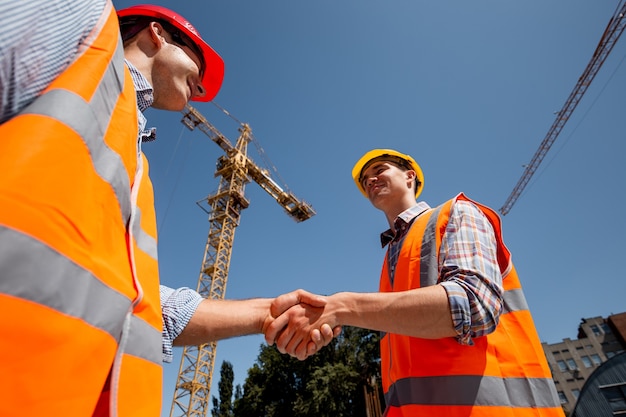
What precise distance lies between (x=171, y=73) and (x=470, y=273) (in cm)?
204

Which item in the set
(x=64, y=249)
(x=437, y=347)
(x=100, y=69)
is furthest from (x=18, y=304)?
(x=437, y=347)

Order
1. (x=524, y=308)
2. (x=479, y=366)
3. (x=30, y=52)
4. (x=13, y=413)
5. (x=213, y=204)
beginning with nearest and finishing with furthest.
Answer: (x=13, y=413) < (x=30, y=52) < (x=479, y=366) < (x=524, y=308) < (x=213, y=204)

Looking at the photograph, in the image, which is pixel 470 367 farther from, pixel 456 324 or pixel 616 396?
pixel 616 396

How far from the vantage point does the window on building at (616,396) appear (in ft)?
62.3

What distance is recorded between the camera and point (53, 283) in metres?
0.63

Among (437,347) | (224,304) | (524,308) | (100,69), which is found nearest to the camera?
(100,69)

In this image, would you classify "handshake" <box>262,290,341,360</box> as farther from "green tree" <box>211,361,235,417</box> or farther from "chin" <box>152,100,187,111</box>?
"green tree" <box>211,361,235,417</box>

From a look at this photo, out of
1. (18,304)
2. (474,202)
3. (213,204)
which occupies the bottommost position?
(18,304)

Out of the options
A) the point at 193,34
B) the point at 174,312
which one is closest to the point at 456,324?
the point at 174,312

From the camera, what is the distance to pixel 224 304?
2.13 meters

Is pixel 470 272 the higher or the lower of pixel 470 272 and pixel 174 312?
the higher

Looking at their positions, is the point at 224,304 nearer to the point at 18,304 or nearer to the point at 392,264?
the point at 392,264

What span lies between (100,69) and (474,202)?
2135mm

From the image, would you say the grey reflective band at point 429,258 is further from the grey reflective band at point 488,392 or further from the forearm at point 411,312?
the grey reflective band at point 488,392
